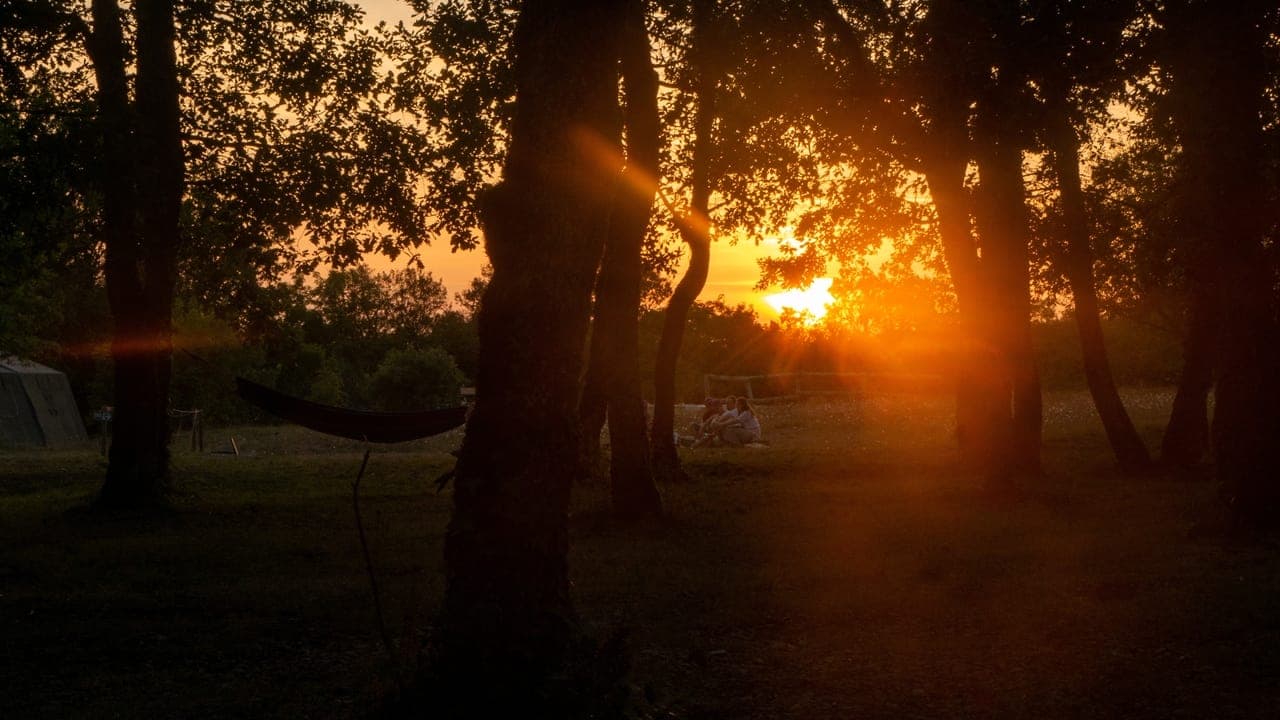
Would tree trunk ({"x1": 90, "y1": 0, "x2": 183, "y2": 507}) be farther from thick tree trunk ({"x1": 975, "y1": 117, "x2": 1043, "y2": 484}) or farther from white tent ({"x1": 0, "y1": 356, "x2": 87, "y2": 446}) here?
white tent ({"x1": 0, "y1": 356, "x2": 87, "y2": 446})

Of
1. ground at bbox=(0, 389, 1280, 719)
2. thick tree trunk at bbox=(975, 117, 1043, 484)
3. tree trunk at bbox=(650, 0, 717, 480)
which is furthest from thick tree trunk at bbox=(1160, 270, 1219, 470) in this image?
tree trunk at bbox=(650, 0, 717, 480)

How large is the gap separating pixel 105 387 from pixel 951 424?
123 ft

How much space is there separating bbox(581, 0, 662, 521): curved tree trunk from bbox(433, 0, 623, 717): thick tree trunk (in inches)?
287

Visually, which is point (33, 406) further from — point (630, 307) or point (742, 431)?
point (630, 307)

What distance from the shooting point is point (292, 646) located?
8.31 meters

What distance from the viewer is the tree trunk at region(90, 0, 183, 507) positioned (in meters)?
15.4

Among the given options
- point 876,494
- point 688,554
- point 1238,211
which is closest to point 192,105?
point 688,554

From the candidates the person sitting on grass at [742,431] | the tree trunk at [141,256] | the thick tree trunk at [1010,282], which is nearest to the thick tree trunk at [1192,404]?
the thick tree trunk at [1010,282]

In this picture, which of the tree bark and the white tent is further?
the white tent

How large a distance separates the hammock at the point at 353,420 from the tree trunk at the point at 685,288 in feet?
30.7

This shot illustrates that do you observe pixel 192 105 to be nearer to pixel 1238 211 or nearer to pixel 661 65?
pixel 661 65

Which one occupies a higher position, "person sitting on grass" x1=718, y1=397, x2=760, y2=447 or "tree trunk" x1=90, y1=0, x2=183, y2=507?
"tree trunk" x1=90, y1=0, x2=183, y2=507

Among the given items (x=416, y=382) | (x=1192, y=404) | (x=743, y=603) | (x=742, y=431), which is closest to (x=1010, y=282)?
(x=1192, y=404)

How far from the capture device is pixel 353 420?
9875 millimetres
